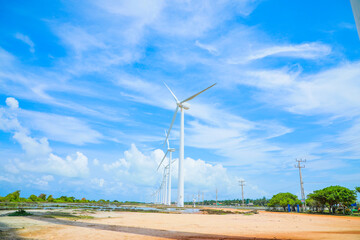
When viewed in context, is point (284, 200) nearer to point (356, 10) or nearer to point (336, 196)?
point (336, 196)

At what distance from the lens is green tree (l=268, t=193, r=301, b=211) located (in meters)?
68.0

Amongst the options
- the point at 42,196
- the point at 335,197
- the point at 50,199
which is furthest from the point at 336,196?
the point at 42,196

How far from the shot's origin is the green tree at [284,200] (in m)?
68.0

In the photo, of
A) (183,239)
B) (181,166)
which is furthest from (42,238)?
(181,166)

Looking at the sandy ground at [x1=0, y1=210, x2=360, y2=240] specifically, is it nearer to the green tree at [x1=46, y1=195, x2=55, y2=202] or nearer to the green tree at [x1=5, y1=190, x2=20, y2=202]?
the green tree at [x1=5, y1=190, x2=20, y2=202]

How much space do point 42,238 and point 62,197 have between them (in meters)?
119

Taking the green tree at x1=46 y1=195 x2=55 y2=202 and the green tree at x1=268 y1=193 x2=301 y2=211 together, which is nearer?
the green tree at x1=268 y1=193 x2=301 y2=211

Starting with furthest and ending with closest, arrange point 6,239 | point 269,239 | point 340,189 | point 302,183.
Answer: point 302,183 < point 340,189 < point 269,239 < point 6,239

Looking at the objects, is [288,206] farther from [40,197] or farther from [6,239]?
[40,197]

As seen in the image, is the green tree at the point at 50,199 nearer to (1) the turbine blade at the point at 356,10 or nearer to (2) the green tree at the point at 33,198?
(2) the green tree at the point at 33,198

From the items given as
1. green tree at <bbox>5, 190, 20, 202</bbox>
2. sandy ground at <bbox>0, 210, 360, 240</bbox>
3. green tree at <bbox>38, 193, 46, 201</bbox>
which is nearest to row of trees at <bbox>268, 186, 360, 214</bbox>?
sandy ground at <bbox>0, 210, 360, 240</bbox>

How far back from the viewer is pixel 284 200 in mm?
68812

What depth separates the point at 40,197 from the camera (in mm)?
103500

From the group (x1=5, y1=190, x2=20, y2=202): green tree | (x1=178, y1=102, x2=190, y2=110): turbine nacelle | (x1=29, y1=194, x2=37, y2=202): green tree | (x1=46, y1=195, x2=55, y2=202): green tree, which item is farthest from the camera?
(x1=46, y1=195, x2=55, y2=202): green tree
